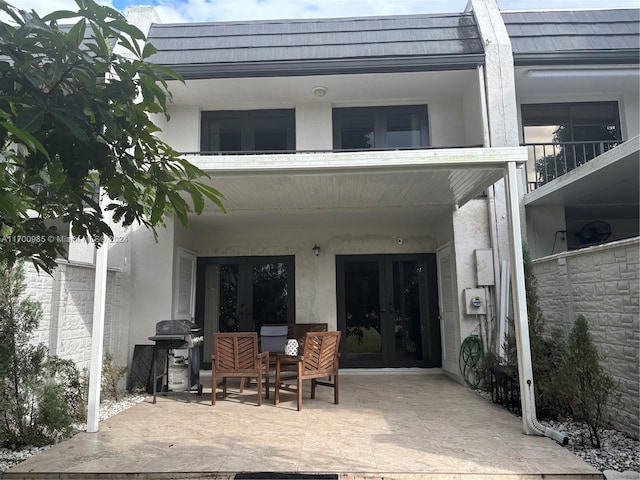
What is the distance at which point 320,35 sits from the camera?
26.5 feet

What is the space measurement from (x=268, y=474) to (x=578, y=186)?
18.4 feet

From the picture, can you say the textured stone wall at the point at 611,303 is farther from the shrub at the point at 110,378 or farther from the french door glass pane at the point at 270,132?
the shrub at the point at 110,378

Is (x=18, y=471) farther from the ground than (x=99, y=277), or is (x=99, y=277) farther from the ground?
(x=99, y=277)

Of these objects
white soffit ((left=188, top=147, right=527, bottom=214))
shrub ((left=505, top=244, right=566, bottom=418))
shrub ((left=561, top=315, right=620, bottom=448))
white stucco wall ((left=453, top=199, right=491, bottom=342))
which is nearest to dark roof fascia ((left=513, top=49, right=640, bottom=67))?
white stucco wall ((left=453, top=199, right=491, bottom=342))

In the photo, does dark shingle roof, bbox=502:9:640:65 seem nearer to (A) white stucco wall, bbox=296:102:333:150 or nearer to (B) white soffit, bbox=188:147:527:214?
(B) white soffit, bbox=188:147:527:214

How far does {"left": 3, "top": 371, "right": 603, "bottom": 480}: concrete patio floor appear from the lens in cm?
350

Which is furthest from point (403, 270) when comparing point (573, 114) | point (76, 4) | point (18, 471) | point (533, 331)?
point (76, 4)

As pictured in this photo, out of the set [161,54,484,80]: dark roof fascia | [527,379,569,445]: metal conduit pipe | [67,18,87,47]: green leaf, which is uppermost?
[161,54,484,80]: dark roof fascia

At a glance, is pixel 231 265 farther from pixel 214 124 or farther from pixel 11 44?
pixel 11 44

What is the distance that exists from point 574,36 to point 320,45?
448 centimetres

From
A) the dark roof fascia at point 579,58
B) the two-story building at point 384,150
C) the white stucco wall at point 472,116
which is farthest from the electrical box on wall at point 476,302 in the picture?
the dark roof fascia at point 579,58

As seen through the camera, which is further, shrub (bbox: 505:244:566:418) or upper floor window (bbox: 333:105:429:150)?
upper floor window (bbox: 333:105:429:150)

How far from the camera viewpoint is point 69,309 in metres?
5.62

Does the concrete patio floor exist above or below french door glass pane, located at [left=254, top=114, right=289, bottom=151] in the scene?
below
